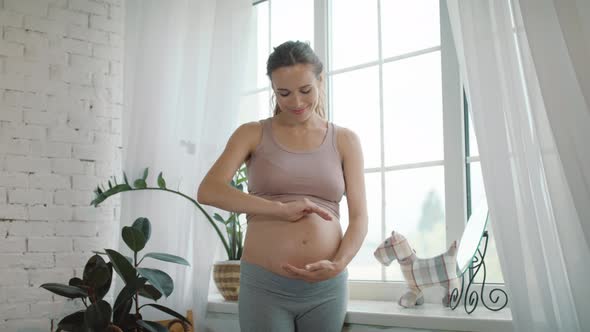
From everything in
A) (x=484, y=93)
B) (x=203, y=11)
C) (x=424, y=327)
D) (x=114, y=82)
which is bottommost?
(x=424, y=327)

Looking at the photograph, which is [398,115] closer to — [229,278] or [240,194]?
[229,278]

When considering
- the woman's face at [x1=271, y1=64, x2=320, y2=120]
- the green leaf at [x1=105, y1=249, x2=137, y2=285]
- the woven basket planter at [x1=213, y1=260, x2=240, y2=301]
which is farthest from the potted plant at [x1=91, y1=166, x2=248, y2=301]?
the woman's face at [x1=271, y1=64, x2=320, y2=120]

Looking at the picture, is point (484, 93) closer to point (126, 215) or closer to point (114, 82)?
point (126, 215)

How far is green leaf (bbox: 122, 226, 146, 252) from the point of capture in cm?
261

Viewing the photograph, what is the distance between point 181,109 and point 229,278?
0.86 meters

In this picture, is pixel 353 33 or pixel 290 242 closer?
pixel 290 242

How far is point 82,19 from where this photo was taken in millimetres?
3348

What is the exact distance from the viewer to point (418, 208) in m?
2.73

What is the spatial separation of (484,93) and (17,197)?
219 centimetres

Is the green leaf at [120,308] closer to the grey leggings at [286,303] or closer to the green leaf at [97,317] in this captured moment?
the green leaf at [97,317]

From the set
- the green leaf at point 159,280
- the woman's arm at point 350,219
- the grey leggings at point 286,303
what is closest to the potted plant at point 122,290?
the green leaf at point 159,280

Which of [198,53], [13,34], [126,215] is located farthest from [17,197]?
[198,53]

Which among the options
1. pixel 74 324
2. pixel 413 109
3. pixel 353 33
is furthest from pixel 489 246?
pixel 74 324

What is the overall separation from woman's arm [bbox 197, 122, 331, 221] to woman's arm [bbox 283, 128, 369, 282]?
113mm
